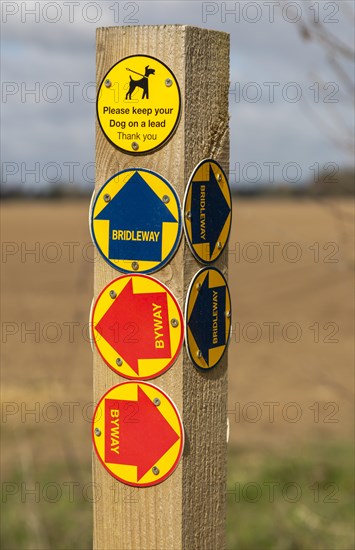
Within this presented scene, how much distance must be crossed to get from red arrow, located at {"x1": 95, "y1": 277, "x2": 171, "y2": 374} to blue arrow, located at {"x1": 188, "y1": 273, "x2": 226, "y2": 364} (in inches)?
2.4

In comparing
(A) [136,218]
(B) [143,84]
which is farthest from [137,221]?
(B) [143,84]

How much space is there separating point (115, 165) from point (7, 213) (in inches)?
1400

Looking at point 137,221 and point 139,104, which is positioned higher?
point 139,104

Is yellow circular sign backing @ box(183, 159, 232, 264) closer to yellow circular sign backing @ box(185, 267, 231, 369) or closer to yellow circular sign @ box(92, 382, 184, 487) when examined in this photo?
yellow circular sign backing @ box(185, 267, 231, 369)

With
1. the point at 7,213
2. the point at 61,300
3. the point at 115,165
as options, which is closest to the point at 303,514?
the point at 115,165

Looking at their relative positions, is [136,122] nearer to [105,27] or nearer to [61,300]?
[105,27]

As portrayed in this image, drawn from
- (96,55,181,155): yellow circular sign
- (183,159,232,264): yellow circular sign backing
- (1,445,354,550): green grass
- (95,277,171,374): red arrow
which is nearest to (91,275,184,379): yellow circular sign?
(95,277,171,374): red arrow

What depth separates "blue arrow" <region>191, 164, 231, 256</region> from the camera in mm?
1619

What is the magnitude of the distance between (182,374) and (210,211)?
0.32 metres

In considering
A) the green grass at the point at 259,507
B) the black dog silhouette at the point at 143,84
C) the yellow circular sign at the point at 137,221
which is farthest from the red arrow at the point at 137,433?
the green grass at the point at 259,507

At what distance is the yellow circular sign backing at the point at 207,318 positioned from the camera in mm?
1619

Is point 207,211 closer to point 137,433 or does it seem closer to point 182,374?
point 182,374

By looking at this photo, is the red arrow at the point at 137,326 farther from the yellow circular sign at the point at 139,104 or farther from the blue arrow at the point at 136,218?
the yellow circular sign at the point at 139,104

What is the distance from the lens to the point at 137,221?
5.32ft
